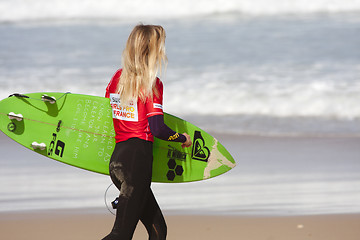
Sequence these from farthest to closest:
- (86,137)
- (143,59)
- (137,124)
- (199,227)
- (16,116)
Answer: (199,227) → (16,116) → (86,137) → (137,124) → (143,59)

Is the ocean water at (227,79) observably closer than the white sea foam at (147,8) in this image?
Yes

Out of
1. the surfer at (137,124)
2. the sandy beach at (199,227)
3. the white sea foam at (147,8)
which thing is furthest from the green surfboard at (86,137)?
the white sea foam at (147,8)

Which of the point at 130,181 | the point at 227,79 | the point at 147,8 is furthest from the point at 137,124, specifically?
the point at 147,8

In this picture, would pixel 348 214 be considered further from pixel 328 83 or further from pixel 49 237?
pixel 328 83

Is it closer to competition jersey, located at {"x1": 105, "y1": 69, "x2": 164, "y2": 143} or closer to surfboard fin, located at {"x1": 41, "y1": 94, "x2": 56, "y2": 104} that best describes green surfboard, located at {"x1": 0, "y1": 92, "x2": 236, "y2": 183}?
surfboard fin, located at {"x1": 41, "y1": 94, "x2": 56, "y2": 104}

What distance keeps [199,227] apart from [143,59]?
171cm

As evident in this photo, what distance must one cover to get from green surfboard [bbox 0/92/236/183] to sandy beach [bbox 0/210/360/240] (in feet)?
2.05

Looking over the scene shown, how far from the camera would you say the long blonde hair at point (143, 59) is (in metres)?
2.57

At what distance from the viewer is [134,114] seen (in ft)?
8.81

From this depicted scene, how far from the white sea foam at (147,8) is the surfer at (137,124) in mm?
13614

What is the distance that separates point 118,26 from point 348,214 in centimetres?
1213

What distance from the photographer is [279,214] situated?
4.15 meters

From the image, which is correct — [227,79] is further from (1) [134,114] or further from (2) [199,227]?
(1) [134,114]

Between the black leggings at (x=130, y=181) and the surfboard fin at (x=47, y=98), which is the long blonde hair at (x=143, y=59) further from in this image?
the surfboard fin at (x=47, y=98)
